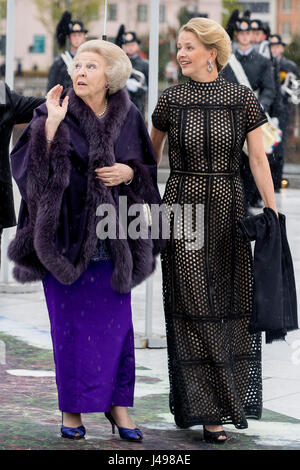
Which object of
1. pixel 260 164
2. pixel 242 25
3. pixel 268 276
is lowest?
pixel 268 276

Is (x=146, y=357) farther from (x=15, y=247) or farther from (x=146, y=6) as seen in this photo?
(x=146, y=6)

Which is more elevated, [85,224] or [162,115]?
[162,115]

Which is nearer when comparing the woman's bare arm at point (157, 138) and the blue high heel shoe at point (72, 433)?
the blue high heel shoe at point (72, 433)

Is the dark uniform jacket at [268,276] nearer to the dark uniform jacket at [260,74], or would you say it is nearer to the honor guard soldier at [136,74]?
the dark uniform jacket at [260,74]

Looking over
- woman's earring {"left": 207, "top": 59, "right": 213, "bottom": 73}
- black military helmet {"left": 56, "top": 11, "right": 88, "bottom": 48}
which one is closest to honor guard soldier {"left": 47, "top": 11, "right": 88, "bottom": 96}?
black military helmet {"left": 56, "top": 11, "right": 88, "bottom": 48}

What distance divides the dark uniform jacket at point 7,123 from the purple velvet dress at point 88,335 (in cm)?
66

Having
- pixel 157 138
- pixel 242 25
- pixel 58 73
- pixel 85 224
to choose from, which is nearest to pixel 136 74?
pixel 242 25

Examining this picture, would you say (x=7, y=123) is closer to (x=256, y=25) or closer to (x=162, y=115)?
(x=162, y=115)

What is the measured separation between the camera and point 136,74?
A: 51.1 ft

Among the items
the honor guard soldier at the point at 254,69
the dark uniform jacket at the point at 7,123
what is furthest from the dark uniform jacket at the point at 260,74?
the dark uniform jacket at the point at 7,123

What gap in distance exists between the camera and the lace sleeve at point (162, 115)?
5.17 meters

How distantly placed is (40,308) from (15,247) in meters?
3.32

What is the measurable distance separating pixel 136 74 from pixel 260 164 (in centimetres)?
1063
